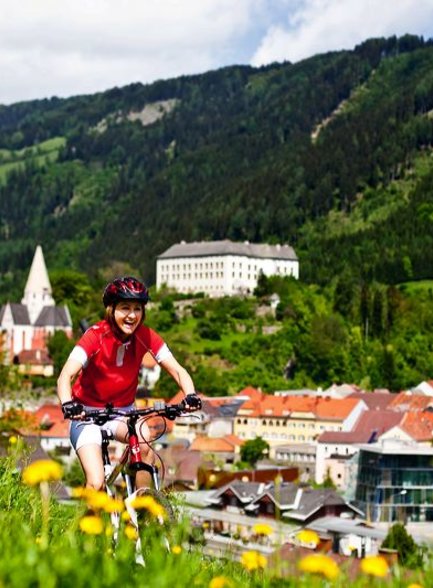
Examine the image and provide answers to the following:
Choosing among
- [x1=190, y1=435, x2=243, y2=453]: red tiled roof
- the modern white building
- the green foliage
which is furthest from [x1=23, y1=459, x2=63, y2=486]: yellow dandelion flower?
the modern white building

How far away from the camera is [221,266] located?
471 feet

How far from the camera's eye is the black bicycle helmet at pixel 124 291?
→ 299 inches

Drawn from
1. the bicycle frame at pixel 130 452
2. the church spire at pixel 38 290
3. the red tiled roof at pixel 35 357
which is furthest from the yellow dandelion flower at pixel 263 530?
the church spire at pixel 38 290

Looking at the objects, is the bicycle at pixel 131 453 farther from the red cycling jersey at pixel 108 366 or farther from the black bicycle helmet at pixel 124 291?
the black bicycle helmet at pixel 124 291

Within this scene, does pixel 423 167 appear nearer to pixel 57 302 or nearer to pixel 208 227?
pixel 208 227

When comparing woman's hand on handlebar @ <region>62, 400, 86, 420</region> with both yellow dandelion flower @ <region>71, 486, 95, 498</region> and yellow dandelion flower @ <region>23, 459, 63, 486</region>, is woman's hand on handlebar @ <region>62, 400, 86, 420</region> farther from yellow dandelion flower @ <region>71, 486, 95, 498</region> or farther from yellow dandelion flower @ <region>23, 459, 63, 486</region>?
yellow dandelion flower @ <region>23, 459, 63, 486</region>

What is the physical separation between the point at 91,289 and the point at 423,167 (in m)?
87.0

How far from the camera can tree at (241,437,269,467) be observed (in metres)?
75.1

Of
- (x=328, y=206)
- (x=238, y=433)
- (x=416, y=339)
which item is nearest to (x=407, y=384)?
(x=416, y=339)

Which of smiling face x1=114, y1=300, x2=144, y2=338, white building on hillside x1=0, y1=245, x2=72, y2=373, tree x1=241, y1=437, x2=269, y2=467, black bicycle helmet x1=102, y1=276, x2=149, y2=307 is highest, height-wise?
white building on hillside x1=0, y1=245, x2=72, y2=373

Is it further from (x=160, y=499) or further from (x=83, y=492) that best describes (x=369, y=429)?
(x=83, y=492)

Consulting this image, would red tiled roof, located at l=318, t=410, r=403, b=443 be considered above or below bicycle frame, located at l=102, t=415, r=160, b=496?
below

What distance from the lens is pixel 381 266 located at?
132 m

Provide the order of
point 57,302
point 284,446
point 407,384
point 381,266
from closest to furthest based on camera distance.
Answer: point 284,446 → point 407,384 → point 57,302 → point 381,266
